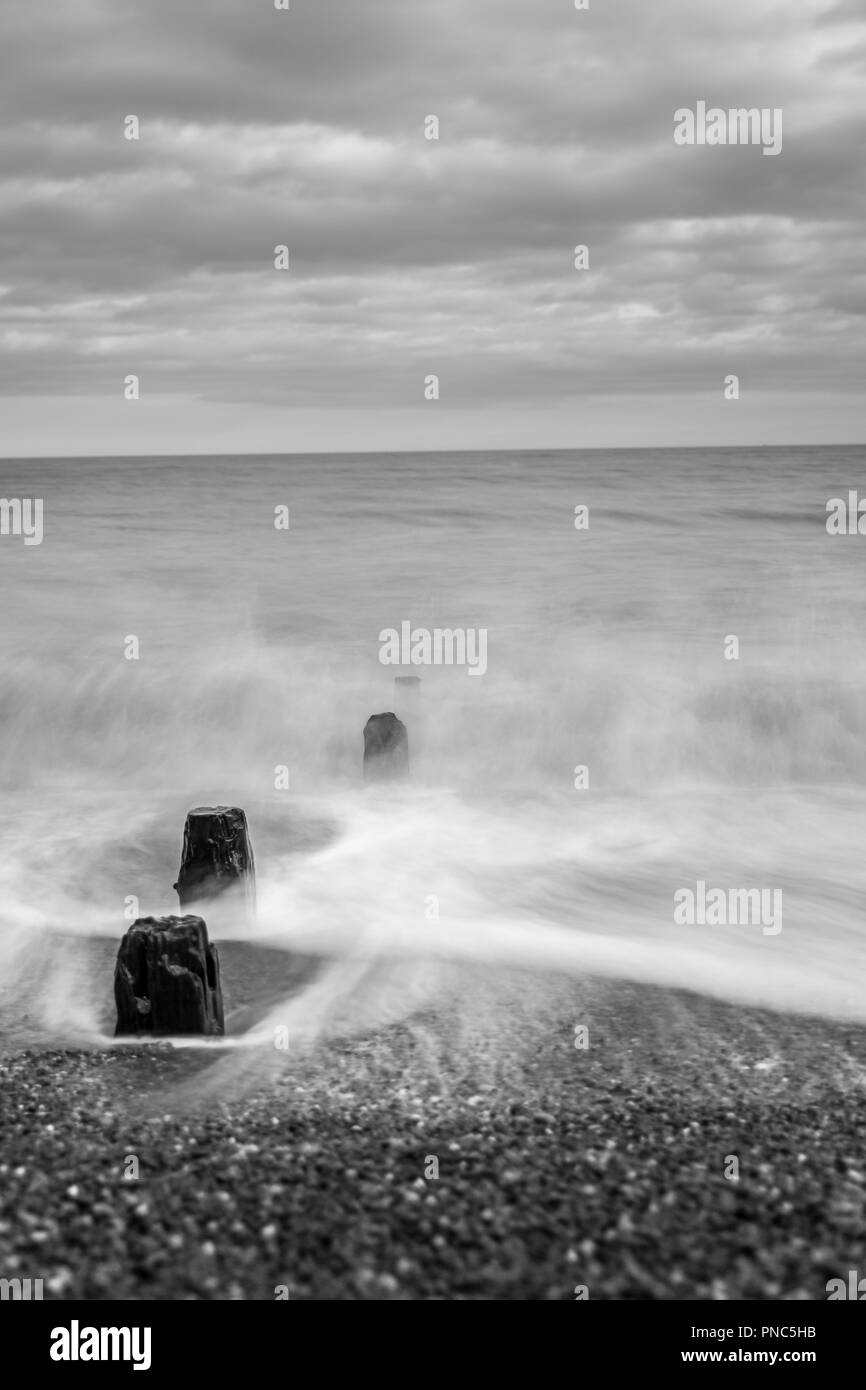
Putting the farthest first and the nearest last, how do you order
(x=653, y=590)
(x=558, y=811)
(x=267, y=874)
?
(x=653, y=590) → (x=558, y=811) → (x=267, y=874)

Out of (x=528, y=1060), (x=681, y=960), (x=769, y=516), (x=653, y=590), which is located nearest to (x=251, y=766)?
(x=681, y=960)

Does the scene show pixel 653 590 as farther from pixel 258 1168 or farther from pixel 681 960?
pixel 258 1168

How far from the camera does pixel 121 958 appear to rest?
21.3 feet

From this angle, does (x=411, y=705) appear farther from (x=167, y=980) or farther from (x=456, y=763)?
(x=167, y=980)

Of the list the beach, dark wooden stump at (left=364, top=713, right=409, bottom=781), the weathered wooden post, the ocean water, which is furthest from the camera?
the weathered wooden post

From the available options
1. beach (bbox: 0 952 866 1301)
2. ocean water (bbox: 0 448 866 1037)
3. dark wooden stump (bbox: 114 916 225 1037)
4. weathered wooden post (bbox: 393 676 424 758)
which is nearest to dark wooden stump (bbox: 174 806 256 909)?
ocean water (bbox: 0 448 866 1037)

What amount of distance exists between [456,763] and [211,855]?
7096mm

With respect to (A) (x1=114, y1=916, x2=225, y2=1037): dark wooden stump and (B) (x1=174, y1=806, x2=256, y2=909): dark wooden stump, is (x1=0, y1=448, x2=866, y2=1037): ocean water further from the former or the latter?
(A) (x1=114, y1=916, x2=225, y2=1037): dark wooden stump

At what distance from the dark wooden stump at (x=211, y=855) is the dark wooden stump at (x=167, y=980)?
190 cm

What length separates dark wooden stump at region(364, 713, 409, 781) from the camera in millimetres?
13602

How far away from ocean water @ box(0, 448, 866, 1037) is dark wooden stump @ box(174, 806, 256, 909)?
37 cm

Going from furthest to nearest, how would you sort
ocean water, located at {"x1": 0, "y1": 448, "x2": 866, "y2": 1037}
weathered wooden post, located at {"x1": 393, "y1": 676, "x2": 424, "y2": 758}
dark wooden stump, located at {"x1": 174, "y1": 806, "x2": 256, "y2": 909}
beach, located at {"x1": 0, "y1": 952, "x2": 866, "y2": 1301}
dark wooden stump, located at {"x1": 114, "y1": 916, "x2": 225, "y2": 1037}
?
weathered wooden post, located at {"x1": 393, "y1": 676, "x2": 424, "y2": 758}
ocean water, located at {"x1": 0, "y1": 448, "x2": 866, "y2": 1037}
dark wooden stump, located at {"x1": 174, "y1": 806, "x2": 256, "y2": 909}
dark wooden stump, located at {"x1": 114, "y1": 916, "x2": 225, "y2": 1037}
beach, located at {"x1": 0, "y1": 952, "x2": 866, "y2": 1301}

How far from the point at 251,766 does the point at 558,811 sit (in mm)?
4663

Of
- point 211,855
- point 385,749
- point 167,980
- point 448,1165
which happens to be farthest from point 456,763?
point 448,1165
